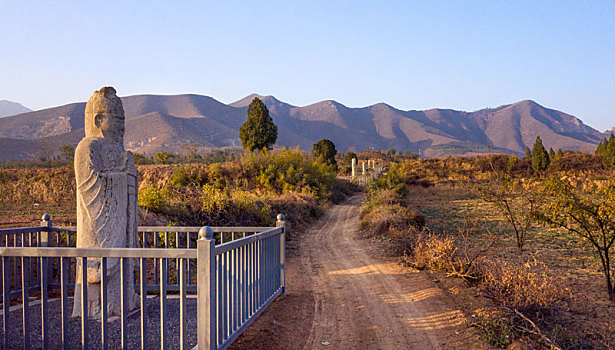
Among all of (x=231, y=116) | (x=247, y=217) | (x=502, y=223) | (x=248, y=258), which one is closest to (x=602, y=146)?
(x=502, y=223)

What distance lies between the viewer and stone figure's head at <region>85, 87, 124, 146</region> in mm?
5547

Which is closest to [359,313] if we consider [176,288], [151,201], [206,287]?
[176,288]

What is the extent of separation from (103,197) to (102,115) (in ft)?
3.60

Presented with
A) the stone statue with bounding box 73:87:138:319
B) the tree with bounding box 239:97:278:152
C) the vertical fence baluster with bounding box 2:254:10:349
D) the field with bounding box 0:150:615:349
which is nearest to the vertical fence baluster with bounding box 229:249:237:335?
the stone statue with bounding box 73:87:138:319

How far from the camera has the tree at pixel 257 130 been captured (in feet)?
110

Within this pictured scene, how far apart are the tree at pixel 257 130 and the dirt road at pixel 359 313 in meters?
23.6

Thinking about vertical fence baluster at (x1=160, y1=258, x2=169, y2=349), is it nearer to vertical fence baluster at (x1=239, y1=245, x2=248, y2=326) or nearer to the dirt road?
vertical fence baluster at (x1=239, y1=245, x2=248, y2=326)

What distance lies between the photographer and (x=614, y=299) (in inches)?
292

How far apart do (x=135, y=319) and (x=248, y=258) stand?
1731mm

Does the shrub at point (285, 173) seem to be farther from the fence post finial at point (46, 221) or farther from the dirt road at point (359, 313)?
the fence post finial at point (46, 221)

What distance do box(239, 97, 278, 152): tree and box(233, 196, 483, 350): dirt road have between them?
928 inches

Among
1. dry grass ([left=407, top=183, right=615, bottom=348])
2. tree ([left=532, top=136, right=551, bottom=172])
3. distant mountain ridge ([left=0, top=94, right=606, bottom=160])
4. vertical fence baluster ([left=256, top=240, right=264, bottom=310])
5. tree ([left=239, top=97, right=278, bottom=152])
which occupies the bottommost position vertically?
dry grass ([left=407, top=183, right=615, bottom=348])

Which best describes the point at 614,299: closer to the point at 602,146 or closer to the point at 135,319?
the point at 135,319

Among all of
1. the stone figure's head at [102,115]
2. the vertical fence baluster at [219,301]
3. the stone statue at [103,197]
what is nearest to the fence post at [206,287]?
the vertical fence baluster at [219,301]
